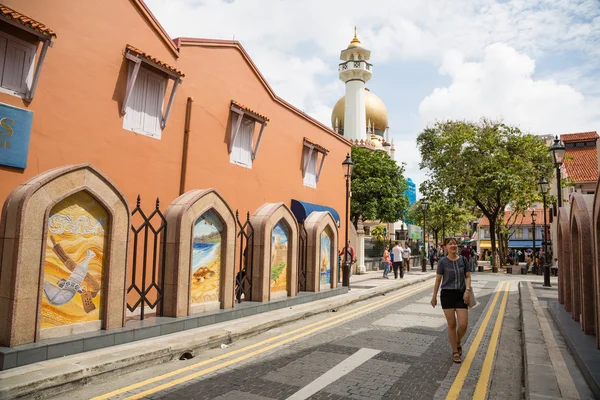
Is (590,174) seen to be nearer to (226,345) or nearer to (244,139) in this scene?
(244,139)

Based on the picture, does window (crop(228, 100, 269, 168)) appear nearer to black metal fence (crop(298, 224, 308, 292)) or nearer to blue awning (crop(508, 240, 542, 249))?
black metal fence (crop(298, 224, 308, 292))

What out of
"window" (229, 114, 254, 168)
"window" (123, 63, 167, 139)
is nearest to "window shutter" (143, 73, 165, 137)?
"window" (123, 63, 167, 139)

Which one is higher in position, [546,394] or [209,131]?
[209,131]

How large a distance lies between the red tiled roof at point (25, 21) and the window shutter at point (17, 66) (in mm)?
513

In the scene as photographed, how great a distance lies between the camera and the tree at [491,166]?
31.1m

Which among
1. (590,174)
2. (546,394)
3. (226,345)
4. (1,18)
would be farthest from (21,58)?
(590,174)

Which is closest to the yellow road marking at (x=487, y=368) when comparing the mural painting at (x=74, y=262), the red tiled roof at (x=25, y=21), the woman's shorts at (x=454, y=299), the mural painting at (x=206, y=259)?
the woman's shorts at (x=454, y=299)

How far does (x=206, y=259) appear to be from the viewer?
9.30 meters

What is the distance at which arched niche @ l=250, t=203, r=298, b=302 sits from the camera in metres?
10.9

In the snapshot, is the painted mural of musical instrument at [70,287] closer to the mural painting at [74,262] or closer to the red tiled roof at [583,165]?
the mural painting at [74,262]

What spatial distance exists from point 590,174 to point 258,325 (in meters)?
40.6

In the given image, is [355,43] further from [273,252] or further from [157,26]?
[273,252]

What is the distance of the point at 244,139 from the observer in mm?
15328

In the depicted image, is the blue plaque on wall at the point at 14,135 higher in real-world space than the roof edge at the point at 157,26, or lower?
lower
